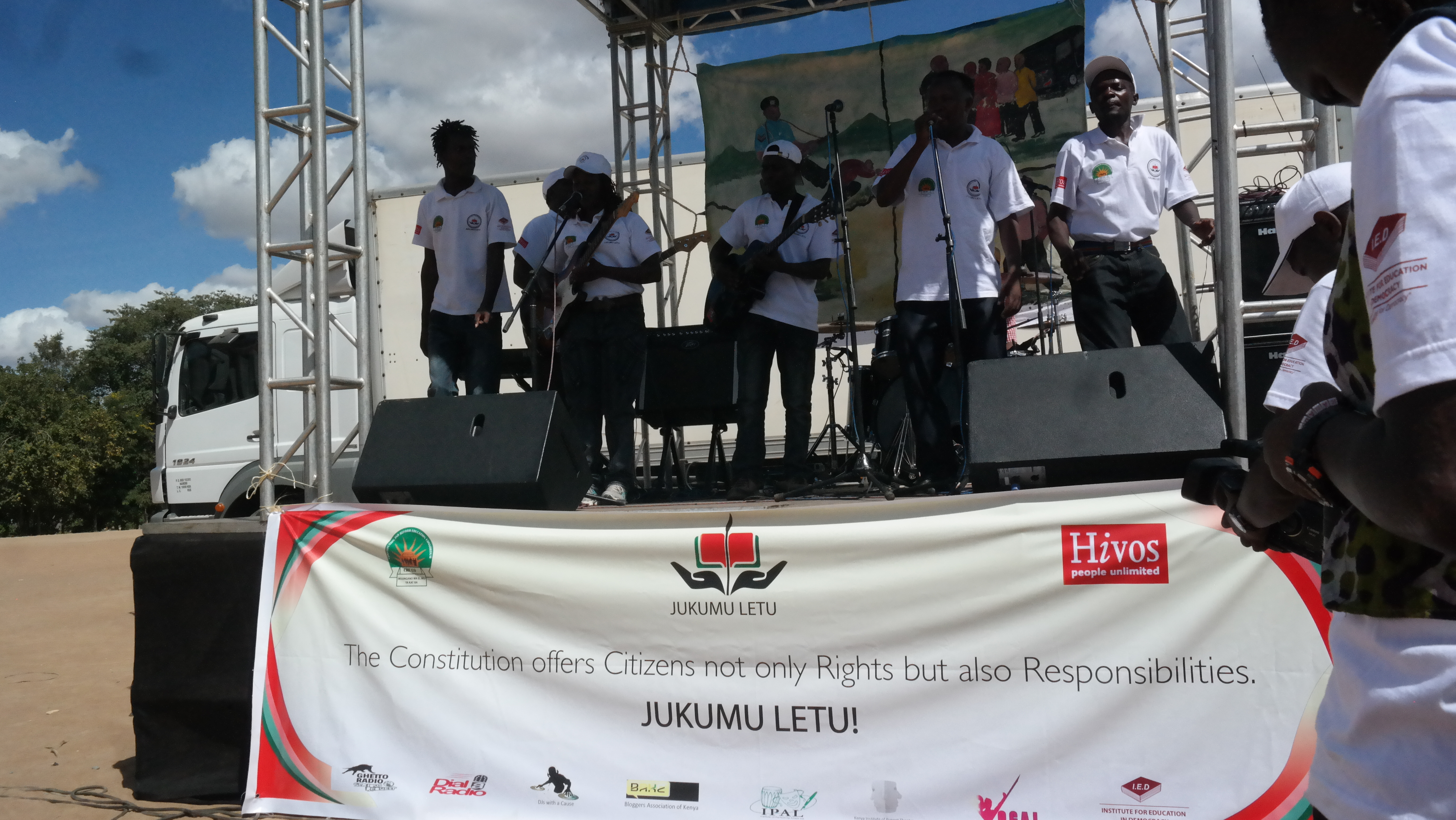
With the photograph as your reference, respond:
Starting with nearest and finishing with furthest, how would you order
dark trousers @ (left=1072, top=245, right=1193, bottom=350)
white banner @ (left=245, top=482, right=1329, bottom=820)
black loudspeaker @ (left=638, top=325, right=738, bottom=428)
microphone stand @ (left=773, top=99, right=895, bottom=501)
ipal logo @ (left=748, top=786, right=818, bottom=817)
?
white banner @ (left=245, top=482, right=1329, bottom=820), ipal logo @ (left=748, top=786, right=818, bottom=817), dark trousers @ (left=1072, top=245, right=1193, bottom=350), microphone stand @ (left=773, top=99, right=895, bottom=501), black loudspeaker @ (left=638, top=325, right=738, bottom=428)

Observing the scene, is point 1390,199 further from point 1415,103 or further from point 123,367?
point 123,367

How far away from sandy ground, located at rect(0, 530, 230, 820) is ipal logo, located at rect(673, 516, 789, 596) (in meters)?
2.46

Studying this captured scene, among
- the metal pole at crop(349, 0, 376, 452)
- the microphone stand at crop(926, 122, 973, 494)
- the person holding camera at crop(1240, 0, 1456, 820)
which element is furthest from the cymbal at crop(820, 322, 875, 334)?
the person holding camera at crop(1240, 0, 1456, 820)

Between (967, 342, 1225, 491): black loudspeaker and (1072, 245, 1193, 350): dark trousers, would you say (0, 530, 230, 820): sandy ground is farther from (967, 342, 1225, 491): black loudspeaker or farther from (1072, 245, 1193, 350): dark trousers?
(1072, 245, 1193, 350): dark trousers

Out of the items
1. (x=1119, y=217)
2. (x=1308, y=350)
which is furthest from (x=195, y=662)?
(x=1119, y=217)

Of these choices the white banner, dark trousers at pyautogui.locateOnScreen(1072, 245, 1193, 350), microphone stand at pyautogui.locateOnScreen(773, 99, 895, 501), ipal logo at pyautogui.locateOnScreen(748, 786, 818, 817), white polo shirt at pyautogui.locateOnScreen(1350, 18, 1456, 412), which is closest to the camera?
white polo shirt at pyautogui.locateOnScreen(1350, 18, 1456, 412)

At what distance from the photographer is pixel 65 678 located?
20.3ft

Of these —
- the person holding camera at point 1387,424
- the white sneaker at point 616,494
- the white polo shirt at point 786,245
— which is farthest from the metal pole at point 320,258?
the person holding camera at point 1387,424

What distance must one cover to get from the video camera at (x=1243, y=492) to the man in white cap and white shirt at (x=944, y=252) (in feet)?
9.62

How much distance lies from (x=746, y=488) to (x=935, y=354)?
1103 millimetres

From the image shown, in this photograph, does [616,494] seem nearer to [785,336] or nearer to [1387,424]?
[785,336]

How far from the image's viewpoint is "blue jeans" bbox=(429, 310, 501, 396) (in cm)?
492

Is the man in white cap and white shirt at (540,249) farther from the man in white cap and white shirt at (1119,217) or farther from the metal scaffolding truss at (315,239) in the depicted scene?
the man in white cap and white shirt at (1119,217)

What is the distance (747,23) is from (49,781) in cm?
608
